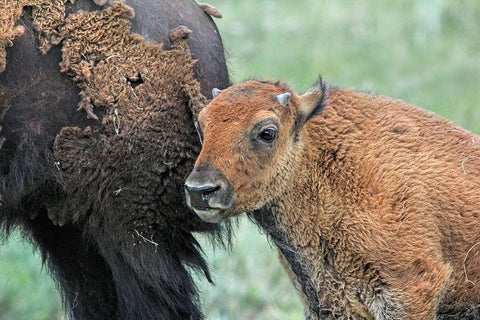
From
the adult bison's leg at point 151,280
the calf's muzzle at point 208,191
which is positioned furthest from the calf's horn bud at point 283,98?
the adult bison's leg at point 151,280

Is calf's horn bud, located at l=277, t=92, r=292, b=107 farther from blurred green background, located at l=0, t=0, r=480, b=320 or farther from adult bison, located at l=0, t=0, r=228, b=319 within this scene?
blurred green background, located at l=0, t=0, r=480, b=320

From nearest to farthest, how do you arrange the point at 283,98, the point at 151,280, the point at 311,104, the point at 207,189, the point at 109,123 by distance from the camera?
the point at 207,189, the point at 283,98, the point at 311,104, the point at 109,123, the point at 151,280

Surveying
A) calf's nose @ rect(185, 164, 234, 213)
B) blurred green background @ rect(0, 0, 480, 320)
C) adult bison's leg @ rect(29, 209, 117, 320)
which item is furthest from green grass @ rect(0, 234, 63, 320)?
blurred green background @ rect(0, 0, 480, 320)

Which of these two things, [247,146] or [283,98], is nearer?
[247,146]

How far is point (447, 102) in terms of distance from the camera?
538 inches

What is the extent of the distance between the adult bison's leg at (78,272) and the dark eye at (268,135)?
162 centimetres

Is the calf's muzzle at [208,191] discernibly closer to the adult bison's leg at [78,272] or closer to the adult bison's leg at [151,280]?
the adult bison's leg at [151,280]

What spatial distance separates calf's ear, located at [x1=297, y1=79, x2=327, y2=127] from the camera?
5.89 m

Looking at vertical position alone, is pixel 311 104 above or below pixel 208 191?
above

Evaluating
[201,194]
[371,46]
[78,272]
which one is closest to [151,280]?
[78,272]

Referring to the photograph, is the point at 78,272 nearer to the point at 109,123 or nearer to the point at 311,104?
the point at 109,123

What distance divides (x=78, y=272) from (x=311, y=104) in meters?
2.02

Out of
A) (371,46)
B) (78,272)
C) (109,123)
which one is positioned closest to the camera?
(109,123)

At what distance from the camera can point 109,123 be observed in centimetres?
616
